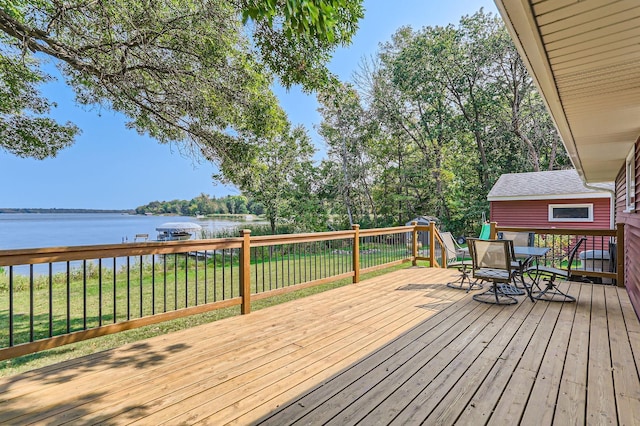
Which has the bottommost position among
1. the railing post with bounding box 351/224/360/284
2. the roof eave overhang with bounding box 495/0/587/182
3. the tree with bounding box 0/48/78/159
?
the railing post with bounding box 351/224/360/284

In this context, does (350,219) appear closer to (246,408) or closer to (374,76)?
(374,76)

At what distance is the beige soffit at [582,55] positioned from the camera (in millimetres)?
1426

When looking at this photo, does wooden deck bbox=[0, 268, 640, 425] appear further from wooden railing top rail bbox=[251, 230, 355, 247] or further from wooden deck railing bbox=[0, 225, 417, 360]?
wooden railing top rail bbox=[251, 230, 355, 247]

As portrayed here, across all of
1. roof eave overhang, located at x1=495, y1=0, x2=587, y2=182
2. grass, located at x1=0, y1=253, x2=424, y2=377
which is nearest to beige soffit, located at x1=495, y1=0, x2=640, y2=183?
roof eave overhang, located at x1=495, y1=0, x2=587, y2=182

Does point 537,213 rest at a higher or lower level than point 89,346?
higher

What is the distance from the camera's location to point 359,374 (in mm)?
2334

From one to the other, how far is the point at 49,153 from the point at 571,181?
16154mm

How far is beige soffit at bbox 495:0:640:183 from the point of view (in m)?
1.43

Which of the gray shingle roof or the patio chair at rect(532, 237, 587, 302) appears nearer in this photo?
the patio chair at rect(532, 237, 587, 302)

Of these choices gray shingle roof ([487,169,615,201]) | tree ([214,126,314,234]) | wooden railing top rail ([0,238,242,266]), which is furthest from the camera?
tree ([214,126,314,234])

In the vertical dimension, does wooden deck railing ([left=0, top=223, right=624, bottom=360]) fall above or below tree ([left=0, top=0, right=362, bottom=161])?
below

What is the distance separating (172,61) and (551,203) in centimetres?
1355

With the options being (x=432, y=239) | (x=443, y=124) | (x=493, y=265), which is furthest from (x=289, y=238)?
(x=443, y=124)

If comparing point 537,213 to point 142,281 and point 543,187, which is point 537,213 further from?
point 142,281
